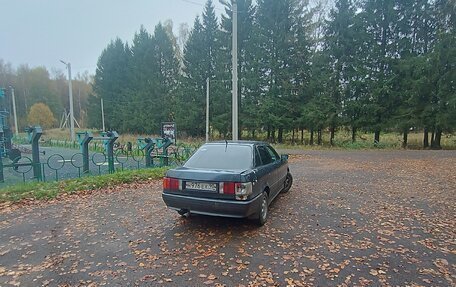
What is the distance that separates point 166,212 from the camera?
231 inches

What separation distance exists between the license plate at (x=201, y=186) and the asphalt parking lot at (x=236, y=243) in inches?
31.0

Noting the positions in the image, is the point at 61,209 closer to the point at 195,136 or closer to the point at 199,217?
the point at 199,217

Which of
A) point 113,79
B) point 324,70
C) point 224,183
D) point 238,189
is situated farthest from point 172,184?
point 113,79

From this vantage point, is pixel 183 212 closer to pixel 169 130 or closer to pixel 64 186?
pixel 64 186

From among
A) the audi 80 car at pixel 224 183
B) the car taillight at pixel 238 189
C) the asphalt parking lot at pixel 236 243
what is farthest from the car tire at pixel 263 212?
the car taillight at pixel 238 189

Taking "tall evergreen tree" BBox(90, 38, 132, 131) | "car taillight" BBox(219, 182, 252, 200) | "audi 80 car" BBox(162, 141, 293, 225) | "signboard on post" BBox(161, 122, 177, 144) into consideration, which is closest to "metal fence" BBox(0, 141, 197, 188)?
"signboard on post" BBox(161, 122, 177, 144)

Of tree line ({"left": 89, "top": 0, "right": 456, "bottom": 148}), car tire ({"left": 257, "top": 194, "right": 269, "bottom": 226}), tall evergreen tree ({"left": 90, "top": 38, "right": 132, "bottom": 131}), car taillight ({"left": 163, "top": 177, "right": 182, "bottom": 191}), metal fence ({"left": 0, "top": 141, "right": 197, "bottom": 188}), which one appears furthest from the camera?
tall evergreen tree ({"left": 90, "top": 38, "right": 132, "bottom": 131})

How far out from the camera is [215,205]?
441 cm

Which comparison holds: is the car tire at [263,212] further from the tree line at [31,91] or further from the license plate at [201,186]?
the tree line at [31,91]

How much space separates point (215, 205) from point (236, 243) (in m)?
0.66

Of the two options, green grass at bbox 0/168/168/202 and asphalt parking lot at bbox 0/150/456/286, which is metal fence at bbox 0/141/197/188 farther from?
asphalt parking lot at bbox 0/150/456/286

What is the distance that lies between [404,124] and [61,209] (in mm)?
22069

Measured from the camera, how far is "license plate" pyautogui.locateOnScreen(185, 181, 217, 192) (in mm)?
4474

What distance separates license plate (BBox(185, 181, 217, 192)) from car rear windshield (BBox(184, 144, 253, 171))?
0.44m
